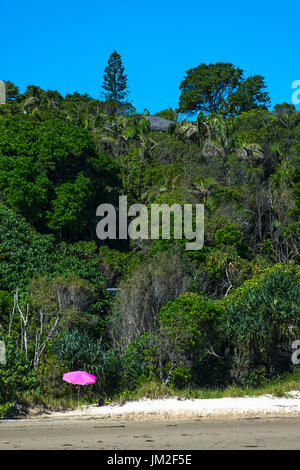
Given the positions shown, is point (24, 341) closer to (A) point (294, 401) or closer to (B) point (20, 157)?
(A) point (294, 401)

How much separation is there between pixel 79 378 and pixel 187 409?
11.8 feet

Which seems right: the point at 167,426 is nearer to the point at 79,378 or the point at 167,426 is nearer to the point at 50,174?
the point at 79,378

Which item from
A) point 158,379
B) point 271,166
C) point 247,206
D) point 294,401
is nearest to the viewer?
point 294,401

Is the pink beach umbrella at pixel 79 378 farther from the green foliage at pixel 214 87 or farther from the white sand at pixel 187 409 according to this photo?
the green foliage at pixel 214 87

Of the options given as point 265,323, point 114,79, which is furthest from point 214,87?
point 265,323

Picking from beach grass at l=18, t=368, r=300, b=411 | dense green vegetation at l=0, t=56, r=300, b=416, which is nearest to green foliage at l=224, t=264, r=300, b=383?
dense green vegetation at l=0, t=56, r=300, b=416

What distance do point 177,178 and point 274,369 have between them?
1870cm

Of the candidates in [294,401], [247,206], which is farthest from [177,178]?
[294,401]

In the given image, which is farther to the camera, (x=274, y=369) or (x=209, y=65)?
(x=209, y=65)

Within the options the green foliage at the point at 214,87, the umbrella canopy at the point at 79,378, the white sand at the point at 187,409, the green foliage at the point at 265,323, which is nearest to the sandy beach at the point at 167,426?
the white sand at the point at 187,409

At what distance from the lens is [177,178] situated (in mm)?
39750

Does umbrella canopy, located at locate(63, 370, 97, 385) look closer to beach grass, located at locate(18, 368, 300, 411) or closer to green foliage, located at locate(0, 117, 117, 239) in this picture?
beach grass, located at locate(18, 368, 300, 411)

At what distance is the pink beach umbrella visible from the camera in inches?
750

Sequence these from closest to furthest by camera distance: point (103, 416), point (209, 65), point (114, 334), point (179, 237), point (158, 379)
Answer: point (103, 416), point (158, 379), point (114, 334), point (179, 237), point (209, 65)
